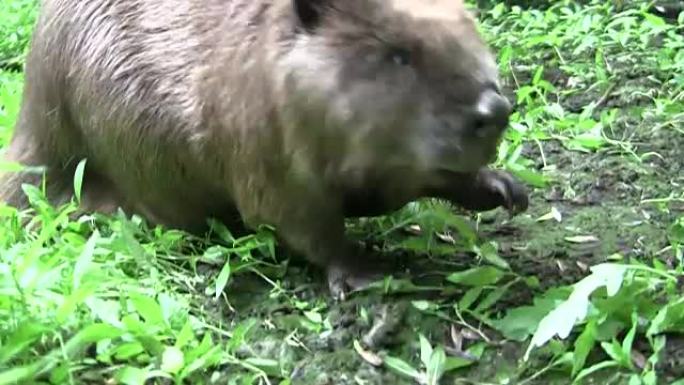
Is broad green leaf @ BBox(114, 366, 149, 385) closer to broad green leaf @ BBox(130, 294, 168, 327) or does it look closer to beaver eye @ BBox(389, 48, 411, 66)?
broad green leaf @ BBox(130, 294, 168, 327)

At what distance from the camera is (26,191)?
3699 millimetres

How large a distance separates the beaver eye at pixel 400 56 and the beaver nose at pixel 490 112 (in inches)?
8.4

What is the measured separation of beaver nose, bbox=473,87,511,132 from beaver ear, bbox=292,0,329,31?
0.51m

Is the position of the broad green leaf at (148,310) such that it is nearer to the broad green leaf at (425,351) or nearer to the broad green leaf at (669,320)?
the broad green leaf at (425,351)

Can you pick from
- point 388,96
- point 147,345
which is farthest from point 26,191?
point 388,96

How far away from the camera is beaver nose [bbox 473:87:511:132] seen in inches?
111

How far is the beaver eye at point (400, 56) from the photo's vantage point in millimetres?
2941

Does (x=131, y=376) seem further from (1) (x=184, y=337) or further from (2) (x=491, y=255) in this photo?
(2) (x=491, y=255)

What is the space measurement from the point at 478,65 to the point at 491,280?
23.6 inches

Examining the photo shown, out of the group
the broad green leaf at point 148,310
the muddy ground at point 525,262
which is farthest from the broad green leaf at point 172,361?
the muddy ground at point 525,262

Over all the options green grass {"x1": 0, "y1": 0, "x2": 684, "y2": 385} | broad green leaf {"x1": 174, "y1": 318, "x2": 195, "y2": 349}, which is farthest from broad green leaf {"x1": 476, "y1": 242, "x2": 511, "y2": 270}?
broad green leaf {"x1": 174, "y1": 318, "x2": 195, "y2": 349}

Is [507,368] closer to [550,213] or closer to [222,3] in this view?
[550,213]

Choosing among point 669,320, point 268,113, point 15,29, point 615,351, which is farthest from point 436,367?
point 15,29

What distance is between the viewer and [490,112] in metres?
2.83
